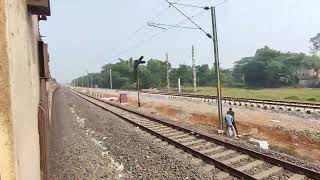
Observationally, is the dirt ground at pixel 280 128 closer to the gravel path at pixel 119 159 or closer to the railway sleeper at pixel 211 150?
the railway sleeper at pixel 211 150

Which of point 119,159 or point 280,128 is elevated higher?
point 119,159

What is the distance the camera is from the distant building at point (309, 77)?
87.6 meters

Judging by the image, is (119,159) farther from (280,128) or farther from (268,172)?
(280,128)

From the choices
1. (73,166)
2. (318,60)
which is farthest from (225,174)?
(318,60)

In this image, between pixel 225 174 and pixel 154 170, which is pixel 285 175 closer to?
pixel 225 174

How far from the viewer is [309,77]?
95.0 meters

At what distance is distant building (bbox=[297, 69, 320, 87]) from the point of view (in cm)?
8756

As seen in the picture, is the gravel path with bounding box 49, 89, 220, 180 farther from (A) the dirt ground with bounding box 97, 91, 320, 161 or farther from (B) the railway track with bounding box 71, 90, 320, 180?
(A) the dirt ground with bounding box 97, 91, 320, 161

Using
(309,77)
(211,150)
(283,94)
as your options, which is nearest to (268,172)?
(211,150)

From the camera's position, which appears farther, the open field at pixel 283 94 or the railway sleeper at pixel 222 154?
the open field at pixel 283 94

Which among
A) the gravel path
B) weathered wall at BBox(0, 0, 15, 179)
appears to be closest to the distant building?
the gravel path

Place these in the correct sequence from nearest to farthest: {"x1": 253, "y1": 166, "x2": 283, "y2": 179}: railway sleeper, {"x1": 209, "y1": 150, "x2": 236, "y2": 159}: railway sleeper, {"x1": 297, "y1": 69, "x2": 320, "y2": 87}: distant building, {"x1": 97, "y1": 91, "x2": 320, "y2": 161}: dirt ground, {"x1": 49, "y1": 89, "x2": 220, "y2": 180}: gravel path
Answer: {"x1": 253, "y1": 166, "x2": 283, "y2": 179}: railway sleeper → {"x1": 49, "y1": 89, "x2": 220, "y2": 180}: gravel path → {"x1": 209, "y1": 150, "x2": 236, "y2": 159}: railway sleeper → {"x1": 97, "y1": 91, "x2": 320, "y2": 161}: dirt ground → {"x1": 297, "y1": 69, "x2": 320, "y2": 87}: distant building

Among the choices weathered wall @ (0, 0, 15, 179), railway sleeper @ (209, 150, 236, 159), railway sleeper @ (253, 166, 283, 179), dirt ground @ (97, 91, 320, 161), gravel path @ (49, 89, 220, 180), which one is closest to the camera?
weathered wall @ (0, 0, 15, 179)

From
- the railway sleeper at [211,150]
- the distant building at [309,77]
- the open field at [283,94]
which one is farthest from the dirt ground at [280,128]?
the distant building at [309,77]
